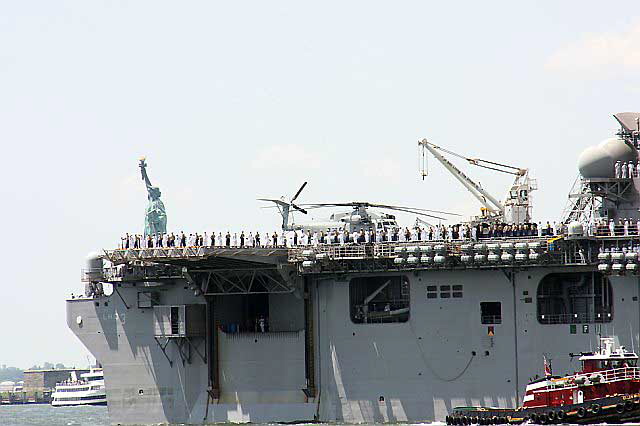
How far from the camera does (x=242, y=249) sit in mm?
59250

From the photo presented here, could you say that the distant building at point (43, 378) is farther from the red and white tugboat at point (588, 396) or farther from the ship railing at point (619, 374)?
the ship railing at point (619, 374)

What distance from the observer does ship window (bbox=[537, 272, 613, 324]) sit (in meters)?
58.7

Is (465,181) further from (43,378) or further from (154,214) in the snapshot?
(43,378)

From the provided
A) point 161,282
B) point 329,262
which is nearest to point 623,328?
point 329,262

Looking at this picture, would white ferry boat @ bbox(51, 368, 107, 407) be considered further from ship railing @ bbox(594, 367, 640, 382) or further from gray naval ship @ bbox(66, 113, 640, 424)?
ship railing @ bbox(594, 367, 640, 382)

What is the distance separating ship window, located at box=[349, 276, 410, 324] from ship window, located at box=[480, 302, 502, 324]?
3.40 metres

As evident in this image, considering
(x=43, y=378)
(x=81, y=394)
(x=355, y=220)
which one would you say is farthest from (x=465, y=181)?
(x=43, y=378)

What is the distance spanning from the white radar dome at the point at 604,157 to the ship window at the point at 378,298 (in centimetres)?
858

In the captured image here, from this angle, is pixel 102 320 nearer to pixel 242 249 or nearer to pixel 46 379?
pixel 242 249

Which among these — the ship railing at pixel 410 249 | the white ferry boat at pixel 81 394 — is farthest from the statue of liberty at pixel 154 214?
the white ferry boat at pixel 81 394

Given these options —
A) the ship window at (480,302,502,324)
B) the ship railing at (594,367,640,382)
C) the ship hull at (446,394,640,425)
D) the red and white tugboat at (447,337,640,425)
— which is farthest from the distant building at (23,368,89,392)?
the ship railing at (594,367,640,382)

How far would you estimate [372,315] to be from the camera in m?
61.9

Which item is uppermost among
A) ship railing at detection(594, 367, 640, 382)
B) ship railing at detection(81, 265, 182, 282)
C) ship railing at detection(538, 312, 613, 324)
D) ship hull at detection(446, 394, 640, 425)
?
ship railing at detection(81, 265, 182, 282)

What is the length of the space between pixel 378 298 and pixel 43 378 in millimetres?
118985
